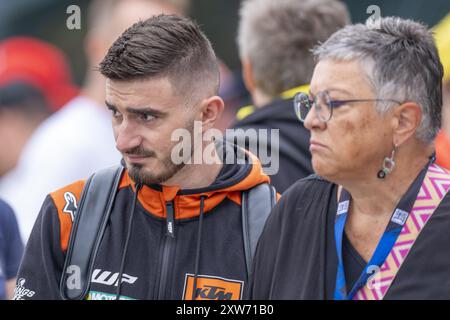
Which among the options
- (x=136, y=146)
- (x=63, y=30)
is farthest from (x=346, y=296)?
(x=63, y=30)

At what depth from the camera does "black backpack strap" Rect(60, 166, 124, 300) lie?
10.7 feet

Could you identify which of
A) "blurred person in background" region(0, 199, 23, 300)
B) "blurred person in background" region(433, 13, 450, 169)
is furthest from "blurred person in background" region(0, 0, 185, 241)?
"blurred person in background" region(433, 13, 450, 169)

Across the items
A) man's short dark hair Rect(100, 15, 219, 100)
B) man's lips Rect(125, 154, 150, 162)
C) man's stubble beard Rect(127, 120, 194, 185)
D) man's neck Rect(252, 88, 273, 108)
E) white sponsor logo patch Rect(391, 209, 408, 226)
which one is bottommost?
white sponsor logo patch Rect(391, 209, 408, 226)

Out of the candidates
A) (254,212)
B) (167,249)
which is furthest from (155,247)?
(254,212)

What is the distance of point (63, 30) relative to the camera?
829 centimetres

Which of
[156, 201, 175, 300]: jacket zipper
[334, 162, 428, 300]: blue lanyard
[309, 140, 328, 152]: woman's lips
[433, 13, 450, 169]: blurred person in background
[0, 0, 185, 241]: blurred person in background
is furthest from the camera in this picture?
[0, 0, 185, 241]: blurred person in background

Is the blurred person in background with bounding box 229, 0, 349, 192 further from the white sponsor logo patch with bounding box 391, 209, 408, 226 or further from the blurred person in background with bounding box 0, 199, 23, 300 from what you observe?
the white sponsor logo patch with bounding box 391, 209, 408, 226

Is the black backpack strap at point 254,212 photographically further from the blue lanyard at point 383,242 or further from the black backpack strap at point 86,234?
the black backpack strap at point 86,234

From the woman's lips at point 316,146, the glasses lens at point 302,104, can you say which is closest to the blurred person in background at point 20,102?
the glasses lens at point 302,104

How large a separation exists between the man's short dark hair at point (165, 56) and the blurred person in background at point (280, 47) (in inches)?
31.5

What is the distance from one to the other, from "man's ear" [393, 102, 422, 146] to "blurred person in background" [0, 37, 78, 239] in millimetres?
3017

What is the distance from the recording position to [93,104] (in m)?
5.55

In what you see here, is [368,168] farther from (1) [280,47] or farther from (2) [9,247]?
(2) [9,247]
